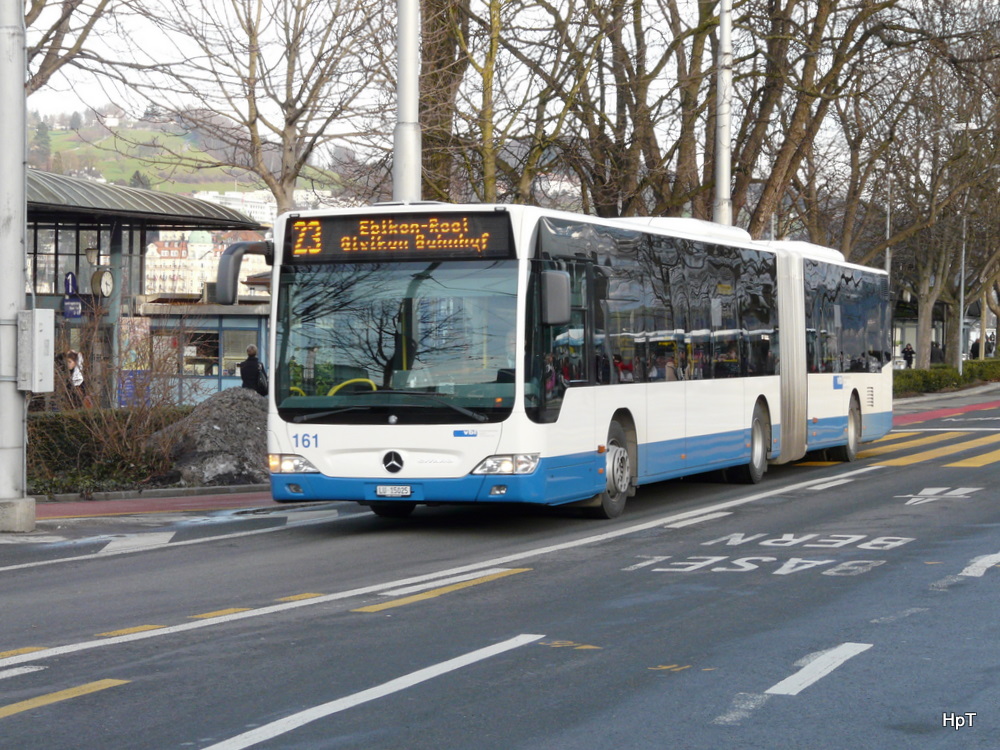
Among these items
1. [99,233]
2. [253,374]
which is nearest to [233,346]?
[99,233]

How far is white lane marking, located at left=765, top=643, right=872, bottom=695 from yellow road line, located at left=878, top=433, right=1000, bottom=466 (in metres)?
14.2

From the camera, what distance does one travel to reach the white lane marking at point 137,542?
41.2 ft

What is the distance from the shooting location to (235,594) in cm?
989

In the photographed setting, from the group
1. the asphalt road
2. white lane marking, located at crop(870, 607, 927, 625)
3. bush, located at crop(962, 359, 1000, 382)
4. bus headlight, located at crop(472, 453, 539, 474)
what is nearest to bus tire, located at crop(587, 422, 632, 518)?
the asphalt road

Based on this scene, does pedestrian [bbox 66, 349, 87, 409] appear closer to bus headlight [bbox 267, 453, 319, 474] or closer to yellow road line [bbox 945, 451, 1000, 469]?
bus headlight [bbox 267, 453, 319, 474]

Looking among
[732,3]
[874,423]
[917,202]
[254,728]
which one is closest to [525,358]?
[254,728]

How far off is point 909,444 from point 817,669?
19.8 metres

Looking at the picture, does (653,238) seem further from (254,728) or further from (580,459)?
(254,728)

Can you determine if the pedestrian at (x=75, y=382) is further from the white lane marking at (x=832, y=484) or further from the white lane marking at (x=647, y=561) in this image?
the white lane marking at (x=647, y=561)

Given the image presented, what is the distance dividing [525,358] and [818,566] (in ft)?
10.4

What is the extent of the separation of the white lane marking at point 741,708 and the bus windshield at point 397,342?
241 inches

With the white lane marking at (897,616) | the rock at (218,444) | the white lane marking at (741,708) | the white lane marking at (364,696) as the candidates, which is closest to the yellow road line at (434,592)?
the white lane marking at (364,696)

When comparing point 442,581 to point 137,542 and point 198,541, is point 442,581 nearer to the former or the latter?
point 198,541

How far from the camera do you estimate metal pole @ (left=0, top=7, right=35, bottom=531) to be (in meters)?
13.7
